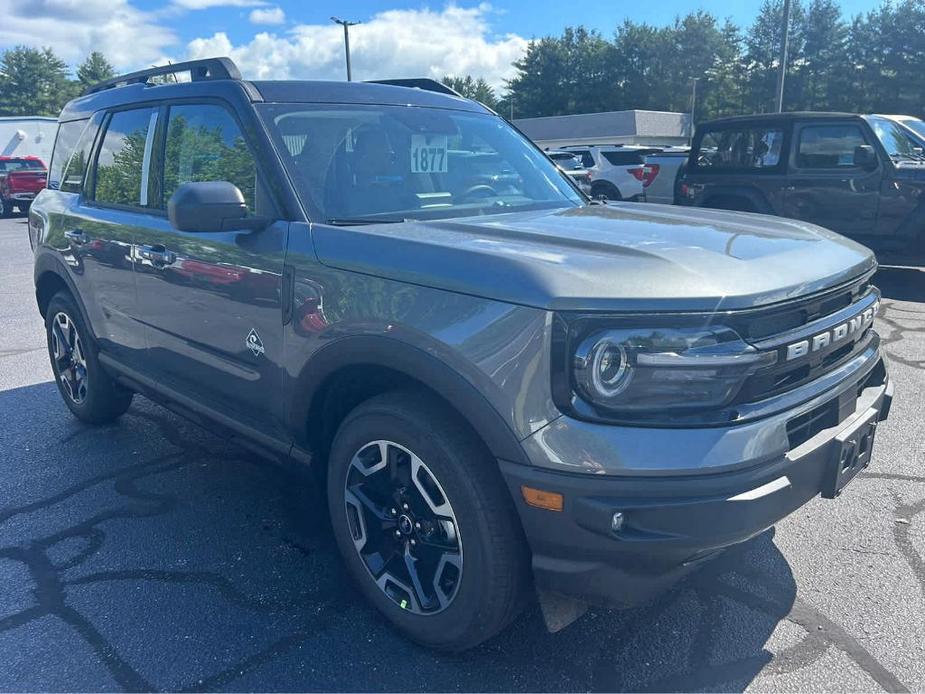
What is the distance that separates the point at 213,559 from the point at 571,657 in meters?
1.56

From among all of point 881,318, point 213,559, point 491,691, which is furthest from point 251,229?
point 881,318

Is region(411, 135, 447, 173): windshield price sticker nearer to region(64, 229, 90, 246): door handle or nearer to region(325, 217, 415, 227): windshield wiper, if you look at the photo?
region(325, 217, 415, 227): windshield wiper

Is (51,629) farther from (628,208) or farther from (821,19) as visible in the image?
(821,19)

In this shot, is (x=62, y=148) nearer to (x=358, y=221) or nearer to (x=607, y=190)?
(x=358, y=221)

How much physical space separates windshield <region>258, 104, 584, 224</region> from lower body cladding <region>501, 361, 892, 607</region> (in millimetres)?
1372

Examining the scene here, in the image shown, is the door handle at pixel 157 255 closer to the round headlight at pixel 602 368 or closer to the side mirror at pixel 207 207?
the side mirror at pixel 207 207

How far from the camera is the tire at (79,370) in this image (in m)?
4.50

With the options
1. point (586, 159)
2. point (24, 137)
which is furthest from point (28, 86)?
point (586, 159)

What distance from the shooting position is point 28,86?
73.6 metres

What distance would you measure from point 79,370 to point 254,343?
7.79 feet

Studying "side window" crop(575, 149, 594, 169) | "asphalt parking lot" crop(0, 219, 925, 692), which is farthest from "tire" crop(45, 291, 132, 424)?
"side window" crop(575, 149, 594, 169)

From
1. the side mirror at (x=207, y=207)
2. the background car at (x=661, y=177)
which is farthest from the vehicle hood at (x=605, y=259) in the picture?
the background car at (x=661, y=177)

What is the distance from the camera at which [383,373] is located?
2.60 metres

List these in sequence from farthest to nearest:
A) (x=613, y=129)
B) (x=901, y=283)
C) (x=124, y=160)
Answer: (x=613, y=129) → (x=901, y=283) → (x=124, y=160)
